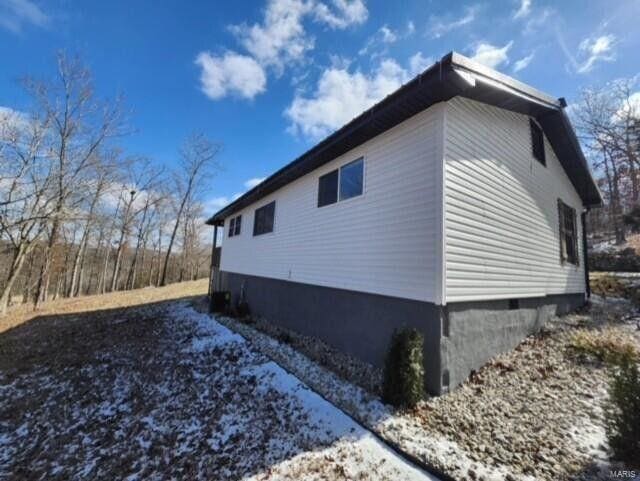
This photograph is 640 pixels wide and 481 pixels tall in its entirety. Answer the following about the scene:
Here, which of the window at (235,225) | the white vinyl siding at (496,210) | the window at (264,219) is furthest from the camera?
the window at (235,225)

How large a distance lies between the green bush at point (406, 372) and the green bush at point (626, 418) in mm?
1850

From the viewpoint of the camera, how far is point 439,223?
13.8 ft

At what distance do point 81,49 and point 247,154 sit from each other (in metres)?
8.14

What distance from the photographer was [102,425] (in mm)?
4238

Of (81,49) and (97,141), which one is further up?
(81,49)

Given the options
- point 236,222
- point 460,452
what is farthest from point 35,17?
point 460,452

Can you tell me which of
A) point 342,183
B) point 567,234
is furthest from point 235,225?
point 567,234

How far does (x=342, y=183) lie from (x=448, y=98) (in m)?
2.69

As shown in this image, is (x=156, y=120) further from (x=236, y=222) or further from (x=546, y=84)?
(x=546, y=84)

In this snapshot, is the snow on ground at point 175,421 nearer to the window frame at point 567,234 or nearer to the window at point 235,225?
the window at point 235,225

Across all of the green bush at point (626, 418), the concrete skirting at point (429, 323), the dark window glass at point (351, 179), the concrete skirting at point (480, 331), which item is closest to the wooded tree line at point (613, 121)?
the concrete skirting at point (429, 323)

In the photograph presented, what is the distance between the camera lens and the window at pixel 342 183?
6.02 m

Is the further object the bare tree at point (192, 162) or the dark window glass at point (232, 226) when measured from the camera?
the bare tree at point (192, 162)

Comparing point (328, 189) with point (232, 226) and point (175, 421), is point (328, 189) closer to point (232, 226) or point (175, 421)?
point (175, 421)
